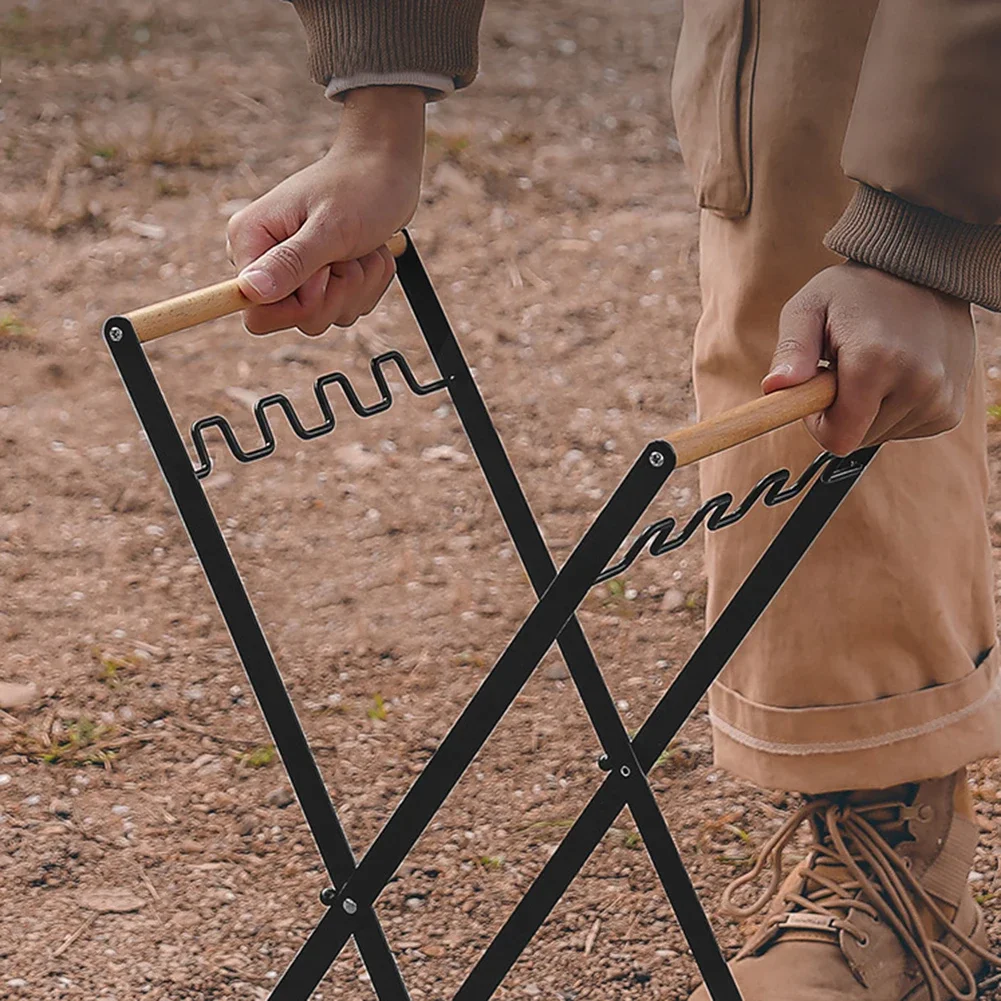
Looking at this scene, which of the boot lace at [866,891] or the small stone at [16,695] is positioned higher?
the small stone at [16,695]

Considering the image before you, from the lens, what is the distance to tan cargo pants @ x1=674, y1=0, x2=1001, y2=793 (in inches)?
59.4

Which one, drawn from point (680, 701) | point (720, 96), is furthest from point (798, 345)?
point (720, 96)

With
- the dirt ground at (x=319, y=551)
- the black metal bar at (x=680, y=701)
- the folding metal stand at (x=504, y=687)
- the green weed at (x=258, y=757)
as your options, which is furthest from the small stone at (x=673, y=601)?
the black metal bar at (x=680, y=701)

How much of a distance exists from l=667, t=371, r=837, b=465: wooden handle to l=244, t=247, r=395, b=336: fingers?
15.0 inches

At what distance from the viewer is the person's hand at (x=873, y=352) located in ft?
3.51

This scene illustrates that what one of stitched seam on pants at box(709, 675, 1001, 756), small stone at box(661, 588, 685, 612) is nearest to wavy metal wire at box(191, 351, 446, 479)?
stitched seam on pants at box(709, 675, 1001, 756)

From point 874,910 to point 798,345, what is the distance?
32.0 inches

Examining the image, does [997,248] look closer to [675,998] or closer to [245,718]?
[675,998]

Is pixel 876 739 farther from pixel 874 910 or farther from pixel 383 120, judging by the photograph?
pixel 383 120

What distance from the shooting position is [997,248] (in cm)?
115

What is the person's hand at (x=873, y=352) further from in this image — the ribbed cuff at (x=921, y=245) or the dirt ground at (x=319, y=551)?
the dirt ground at (x=319, y=551)

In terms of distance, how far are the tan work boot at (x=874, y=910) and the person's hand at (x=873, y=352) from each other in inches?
26.8

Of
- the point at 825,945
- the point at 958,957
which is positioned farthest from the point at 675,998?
the point at 958,957

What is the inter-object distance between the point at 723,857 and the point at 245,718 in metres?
0.72
